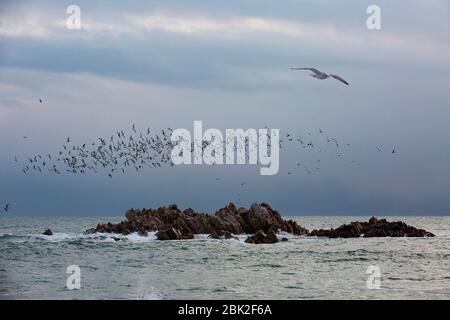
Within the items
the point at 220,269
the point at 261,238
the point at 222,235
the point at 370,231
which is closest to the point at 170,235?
the point at 222,235

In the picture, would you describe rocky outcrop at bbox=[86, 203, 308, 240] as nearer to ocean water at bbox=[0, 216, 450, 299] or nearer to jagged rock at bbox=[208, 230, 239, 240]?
jagged rock at bbox=[208, 230, 239, 240]

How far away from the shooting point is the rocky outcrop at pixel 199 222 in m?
51.2

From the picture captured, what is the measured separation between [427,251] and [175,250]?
15.5 m

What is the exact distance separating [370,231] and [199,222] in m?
14.4

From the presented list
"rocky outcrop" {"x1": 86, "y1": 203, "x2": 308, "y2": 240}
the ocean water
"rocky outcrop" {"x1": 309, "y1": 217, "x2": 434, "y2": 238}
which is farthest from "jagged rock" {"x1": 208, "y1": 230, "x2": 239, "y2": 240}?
"rocky outcrop" {"x1": 309, "y1": 217, "x2": 434, "y2": 238}

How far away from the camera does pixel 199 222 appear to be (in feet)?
171

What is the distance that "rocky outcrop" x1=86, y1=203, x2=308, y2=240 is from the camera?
5119 cm

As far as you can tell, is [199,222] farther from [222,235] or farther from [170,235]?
[170,235]

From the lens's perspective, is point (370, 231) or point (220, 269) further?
point (370, 231)

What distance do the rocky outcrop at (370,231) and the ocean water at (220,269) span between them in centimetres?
617

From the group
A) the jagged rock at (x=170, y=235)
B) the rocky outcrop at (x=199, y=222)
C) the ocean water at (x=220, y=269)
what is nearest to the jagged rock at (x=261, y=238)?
the ocean water at (x=220, y=269)

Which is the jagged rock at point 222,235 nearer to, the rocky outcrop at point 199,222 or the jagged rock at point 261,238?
the rocky outcrop at point 199,222

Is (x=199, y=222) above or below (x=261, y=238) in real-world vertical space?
above

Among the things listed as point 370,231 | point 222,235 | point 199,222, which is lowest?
point 370,231
